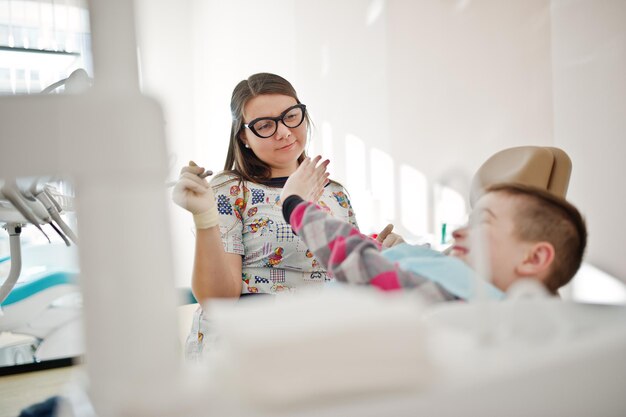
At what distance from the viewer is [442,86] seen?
295 cm

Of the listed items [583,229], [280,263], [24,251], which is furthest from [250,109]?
[24,251]

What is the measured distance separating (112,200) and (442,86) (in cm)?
276

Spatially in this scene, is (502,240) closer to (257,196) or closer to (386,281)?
(386,281)

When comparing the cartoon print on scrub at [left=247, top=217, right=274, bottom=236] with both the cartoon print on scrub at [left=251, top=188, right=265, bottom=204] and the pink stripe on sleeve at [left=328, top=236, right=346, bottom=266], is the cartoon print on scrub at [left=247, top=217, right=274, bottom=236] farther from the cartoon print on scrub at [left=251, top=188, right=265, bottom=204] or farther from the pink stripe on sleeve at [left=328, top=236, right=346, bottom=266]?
the pink stripe on sleeve at [left=328, top=236, right=346, bottom=266]

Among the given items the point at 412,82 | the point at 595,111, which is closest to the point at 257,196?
the point at 595,111

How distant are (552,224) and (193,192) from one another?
62cm

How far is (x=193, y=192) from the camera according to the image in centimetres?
100

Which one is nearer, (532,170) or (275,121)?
(532,170)

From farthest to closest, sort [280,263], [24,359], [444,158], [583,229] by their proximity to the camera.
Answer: [444,158]
[24,359]
[280,263]
[583,229]

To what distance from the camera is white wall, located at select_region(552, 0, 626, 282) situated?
200 centimetres

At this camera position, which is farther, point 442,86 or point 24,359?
point 442,86

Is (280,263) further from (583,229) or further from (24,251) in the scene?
(24,251)

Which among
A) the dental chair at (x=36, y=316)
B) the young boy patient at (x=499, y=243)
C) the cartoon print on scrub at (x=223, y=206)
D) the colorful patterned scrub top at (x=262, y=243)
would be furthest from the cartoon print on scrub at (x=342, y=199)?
the dental chair at (x=36, y=316)

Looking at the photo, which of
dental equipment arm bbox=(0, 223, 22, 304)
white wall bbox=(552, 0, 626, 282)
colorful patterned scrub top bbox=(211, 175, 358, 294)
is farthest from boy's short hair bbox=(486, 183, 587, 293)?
dental equipment arm bbox=(0, 223, 22, 304)
